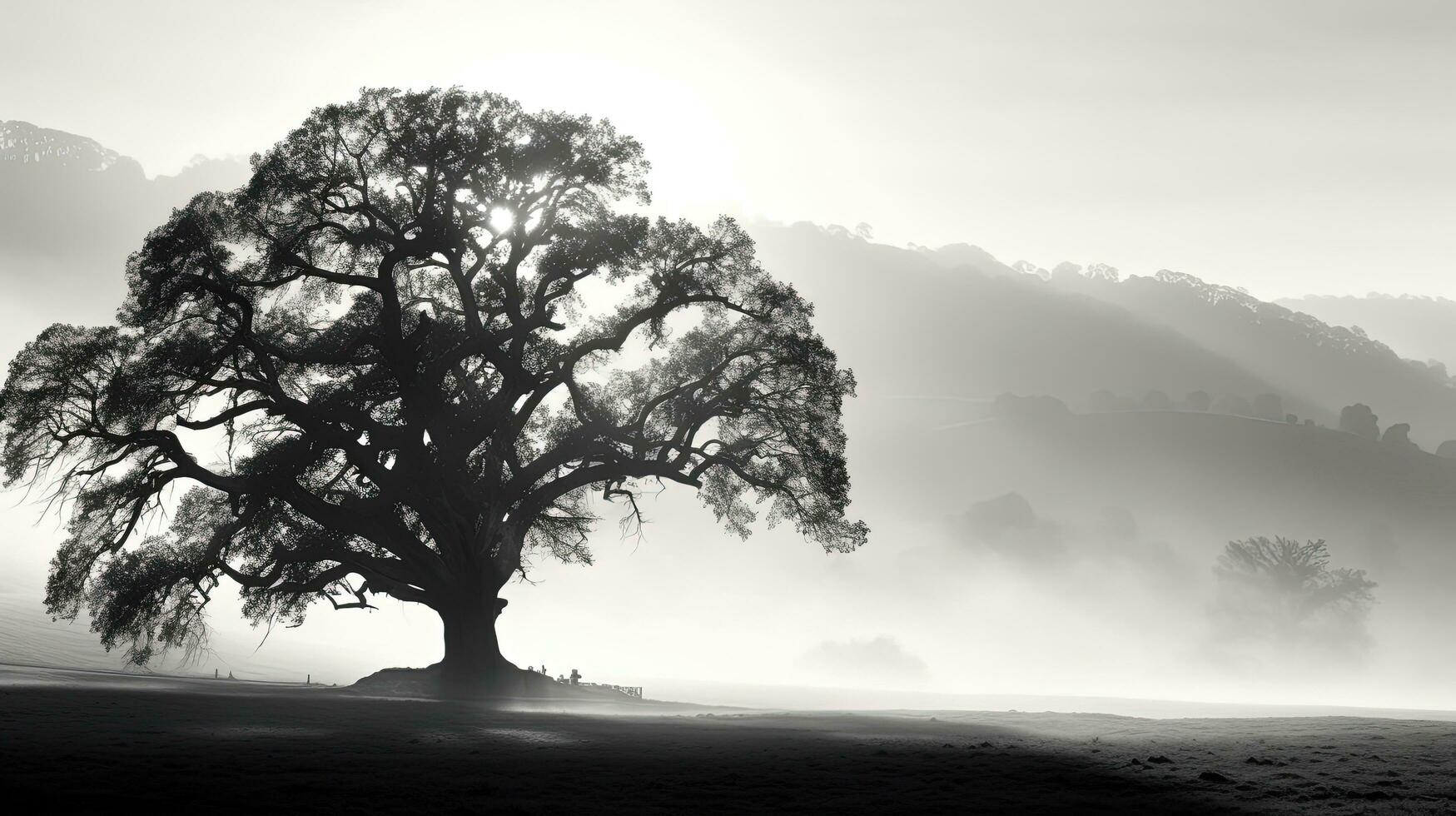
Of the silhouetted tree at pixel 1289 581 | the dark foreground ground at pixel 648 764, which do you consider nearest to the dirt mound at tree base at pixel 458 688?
the dark foreground ground at pixel 648 764

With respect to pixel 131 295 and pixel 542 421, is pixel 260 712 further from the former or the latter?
pixel 542 421

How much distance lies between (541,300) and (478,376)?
425cm

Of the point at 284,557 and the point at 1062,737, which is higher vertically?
the point at 284,557

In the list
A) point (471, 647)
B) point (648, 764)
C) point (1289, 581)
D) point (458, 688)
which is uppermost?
point (1289, 581)

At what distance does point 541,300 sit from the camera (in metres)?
34.8

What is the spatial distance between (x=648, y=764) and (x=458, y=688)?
63.7 feet

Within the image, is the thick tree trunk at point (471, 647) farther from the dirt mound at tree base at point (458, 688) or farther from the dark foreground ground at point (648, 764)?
the dark foreground ground at point (648, 764)

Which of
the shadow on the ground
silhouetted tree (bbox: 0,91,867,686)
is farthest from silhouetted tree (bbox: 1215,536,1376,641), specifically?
the shadow on the ground

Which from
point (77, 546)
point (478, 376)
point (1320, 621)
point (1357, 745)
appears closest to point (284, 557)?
point (77, 546)

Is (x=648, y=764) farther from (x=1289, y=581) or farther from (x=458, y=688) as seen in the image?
(x=1289, y=581)

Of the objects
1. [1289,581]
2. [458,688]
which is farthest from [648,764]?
[1289,581]

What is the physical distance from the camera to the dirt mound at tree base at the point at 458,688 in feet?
105

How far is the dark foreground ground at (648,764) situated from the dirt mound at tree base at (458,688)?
30.6 ft

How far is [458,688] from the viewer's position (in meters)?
32.7
